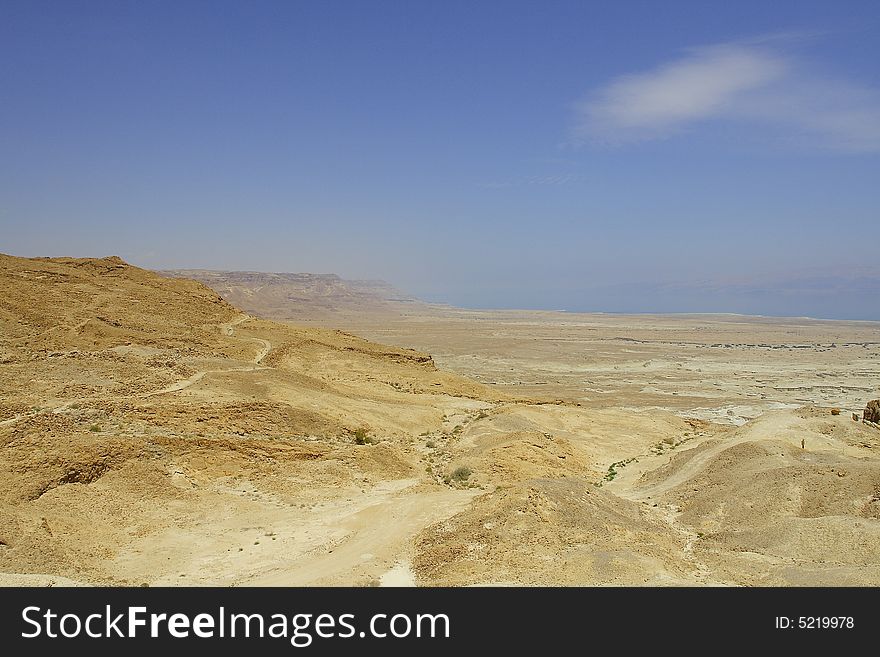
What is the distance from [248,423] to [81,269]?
2137 centimetres

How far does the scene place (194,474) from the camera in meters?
17.1

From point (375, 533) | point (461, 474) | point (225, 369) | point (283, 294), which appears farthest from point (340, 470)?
point (283, 294)

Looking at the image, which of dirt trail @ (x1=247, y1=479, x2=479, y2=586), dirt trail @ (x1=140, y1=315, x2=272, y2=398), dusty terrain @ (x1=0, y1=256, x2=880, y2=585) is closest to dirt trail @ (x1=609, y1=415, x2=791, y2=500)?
dusty terrain @ (x1=0, y1=256, x2=880, y2=585)

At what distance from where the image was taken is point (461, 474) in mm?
19641

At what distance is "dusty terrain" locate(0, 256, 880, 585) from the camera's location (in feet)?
38.1

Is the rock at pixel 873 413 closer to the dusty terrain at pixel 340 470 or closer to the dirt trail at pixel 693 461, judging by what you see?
the dusty terrain at pixel 340 470

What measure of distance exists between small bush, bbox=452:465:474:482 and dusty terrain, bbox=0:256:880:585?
72 mm

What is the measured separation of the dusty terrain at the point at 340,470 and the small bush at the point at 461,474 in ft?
0.23

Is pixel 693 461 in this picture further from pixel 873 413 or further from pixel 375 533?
pixel 375 533

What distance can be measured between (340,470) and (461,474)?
3823 millimetres

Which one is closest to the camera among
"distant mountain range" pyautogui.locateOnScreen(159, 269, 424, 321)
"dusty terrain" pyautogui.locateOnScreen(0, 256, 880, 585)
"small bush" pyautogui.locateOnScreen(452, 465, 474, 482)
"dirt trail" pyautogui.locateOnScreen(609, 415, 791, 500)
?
"dusty terrain" pyautogui.locateOnScreen(0, 256, 880, 585)

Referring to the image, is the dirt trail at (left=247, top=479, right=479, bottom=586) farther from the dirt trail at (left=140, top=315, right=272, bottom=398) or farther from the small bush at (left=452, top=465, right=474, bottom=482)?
the dirt trail at (left=140, top=315, right=272, bottom=398)
